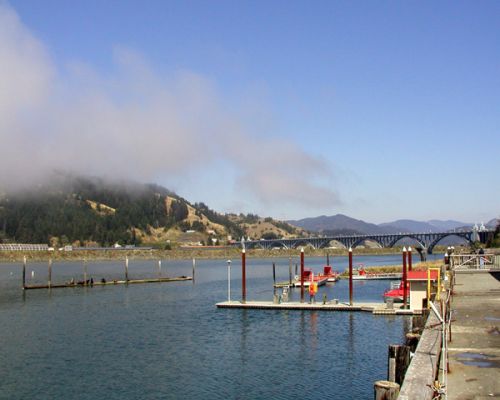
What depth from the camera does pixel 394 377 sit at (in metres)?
19.7

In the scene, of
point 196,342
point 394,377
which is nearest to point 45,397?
point 196,342

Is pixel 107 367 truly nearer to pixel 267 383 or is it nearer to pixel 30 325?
pixel 267 383

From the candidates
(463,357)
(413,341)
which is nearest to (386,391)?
(463,357)

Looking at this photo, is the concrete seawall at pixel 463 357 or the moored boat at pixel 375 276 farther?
the moored boat at pixel 375 276

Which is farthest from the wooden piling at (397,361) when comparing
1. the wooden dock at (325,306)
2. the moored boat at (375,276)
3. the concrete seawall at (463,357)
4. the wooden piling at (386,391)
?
the moored boat at (375,276)

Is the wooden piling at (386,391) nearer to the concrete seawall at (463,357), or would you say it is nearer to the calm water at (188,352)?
the concrete seawall at (463,357)

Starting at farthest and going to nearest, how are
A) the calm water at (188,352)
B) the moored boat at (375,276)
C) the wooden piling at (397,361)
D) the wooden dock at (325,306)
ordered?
the moored boat at (375,276) < the wooden dock at (325,306) < the calm water at (188,352) < the wooden piling at (397,361)

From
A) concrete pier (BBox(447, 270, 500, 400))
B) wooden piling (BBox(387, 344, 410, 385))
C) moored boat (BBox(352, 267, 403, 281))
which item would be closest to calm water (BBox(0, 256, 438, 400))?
concrete pier (BBox(447, 270, 500, 400))

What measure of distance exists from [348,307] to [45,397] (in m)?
37.5

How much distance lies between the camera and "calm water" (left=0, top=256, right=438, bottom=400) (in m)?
34.3

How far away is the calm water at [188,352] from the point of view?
34312mm

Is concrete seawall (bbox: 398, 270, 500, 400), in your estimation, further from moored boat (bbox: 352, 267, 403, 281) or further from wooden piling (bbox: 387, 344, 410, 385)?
moored boat (bbox: 352, 267, 403, 281)

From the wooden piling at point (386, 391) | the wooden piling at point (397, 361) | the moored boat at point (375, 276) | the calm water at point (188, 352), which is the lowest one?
the calm water at point (188, 352)

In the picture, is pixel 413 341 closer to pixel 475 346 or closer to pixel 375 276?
pixel 475 346
